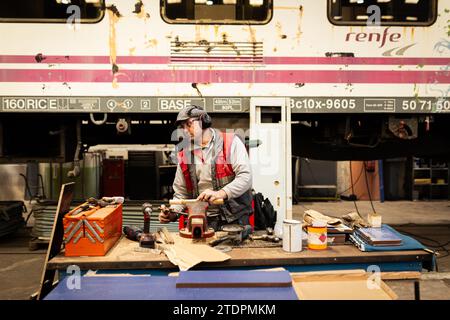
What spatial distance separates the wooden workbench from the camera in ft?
7.00

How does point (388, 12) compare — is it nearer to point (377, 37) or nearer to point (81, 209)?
point (377, 37)

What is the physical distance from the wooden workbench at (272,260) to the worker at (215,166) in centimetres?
66

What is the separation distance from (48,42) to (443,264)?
4731 mm

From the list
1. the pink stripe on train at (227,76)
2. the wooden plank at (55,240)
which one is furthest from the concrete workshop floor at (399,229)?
the pink stripe on train at (227,76)

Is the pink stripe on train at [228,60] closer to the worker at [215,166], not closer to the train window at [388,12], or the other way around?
the train window at [388,12]

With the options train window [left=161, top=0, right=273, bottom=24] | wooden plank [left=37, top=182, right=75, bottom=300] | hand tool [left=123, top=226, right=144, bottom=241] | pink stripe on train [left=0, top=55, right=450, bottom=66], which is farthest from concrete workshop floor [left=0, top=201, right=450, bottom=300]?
train window [left=161, top=0, right=273, bottom=24]

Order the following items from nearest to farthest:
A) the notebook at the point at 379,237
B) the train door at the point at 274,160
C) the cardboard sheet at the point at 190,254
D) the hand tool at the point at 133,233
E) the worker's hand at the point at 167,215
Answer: the cardboard sheet at the point at 190,254 < the notebook at the point at 379,237 < the hand tool at the point at 133,233 < the worker's hand at the point at 167,215 < the train door at the point at 274,160

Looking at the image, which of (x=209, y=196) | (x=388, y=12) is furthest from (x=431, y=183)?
(x=209, y=196)

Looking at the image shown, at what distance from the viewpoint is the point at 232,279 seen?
1.79 meters

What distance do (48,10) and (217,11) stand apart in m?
1.72

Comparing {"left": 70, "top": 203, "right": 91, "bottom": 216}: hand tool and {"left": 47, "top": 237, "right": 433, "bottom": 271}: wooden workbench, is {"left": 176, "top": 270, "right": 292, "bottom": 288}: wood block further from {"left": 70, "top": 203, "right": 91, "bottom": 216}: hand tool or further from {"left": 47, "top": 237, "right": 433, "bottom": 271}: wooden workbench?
{"left": 70, "top": 203, "right": 91, "bottom": 216}: hand tool

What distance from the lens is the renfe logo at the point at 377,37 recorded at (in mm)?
4246

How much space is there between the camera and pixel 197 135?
2943mm

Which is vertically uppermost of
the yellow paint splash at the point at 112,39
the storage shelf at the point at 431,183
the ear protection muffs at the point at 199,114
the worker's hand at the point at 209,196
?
the yellow paint splash at the point at 112,39
